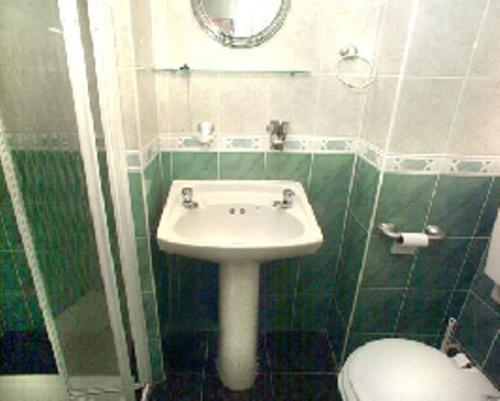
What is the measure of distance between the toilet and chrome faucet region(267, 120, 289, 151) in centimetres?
79

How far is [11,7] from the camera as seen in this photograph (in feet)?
2.56

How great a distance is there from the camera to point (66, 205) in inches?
38.8

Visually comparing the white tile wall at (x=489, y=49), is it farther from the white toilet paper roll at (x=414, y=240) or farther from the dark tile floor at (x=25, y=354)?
the dark tile floor at (x=25, y=354)

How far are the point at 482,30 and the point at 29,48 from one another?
126 cm

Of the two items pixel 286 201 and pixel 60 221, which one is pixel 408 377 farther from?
pixel 60 221

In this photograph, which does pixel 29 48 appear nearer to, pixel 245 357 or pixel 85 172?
pixel 85 172

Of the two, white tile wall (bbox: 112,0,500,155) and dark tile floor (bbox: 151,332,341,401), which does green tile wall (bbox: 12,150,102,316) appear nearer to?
white tile wall (bbox: 112,0,500,155)

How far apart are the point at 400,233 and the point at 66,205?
3.68 ft

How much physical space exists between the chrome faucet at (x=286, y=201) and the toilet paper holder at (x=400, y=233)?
0.35 metres

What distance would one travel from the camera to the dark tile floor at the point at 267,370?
1.44m

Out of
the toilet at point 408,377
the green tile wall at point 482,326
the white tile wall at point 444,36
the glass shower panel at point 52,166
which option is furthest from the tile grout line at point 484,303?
the glass shower panel at point 52,166

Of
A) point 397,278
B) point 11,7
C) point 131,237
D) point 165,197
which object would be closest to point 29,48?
point 11,7

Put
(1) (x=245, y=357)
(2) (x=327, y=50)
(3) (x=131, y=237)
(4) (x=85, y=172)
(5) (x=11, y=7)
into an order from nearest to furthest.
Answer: (5) (x=11, y=7), (4) (x=85, y=172), (3) (x=131, y=237), (2) (x=327, y=50), (1) (x=245, y=357)

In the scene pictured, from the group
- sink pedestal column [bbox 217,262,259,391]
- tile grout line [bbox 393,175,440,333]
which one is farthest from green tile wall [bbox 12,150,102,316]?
tile grout line [bbox 393,175,440,333]
